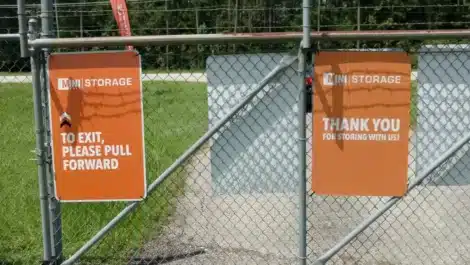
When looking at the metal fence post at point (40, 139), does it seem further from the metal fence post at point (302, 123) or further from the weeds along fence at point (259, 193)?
the metal fence post at point (302, 123)

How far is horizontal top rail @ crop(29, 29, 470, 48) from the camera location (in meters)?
3.65

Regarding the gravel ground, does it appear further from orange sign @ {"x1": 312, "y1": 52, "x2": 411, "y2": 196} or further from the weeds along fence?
orange sign @ {"x1": 312, "y1": 52, "x2": 411, "y2": 196}

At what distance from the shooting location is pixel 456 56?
3955 millimetres

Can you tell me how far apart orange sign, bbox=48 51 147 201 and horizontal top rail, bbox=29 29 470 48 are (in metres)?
0.10

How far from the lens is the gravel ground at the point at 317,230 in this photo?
5004 millimetres

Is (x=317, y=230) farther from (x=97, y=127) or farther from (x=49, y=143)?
(x=49, y=143)

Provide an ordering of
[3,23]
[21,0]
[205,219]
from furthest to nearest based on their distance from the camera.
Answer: [3,23] → [205,219] → [21,0]

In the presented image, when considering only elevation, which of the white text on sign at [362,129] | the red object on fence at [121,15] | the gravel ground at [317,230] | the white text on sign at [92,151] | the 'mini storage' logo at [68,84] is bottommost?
the gravel ground at [317,230]

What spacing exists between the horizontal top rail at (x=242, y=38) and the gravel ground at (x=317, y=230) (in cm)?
176

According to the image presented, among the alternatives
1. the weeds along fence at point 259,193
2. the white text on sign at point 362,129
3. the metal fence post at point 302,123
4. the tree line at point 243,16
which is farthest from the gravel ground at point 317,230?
the tree line at point 243,16

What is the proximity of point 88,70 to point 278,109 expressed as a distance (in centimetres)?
133

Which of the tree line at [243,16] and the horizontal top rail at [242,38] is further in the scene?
the tree line at [243,16]

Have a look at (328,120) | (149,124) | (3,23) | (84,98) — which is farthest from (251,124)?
(3,23)

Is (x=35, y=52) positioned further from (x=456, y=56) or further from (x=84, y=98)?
(x=456, y=56)
